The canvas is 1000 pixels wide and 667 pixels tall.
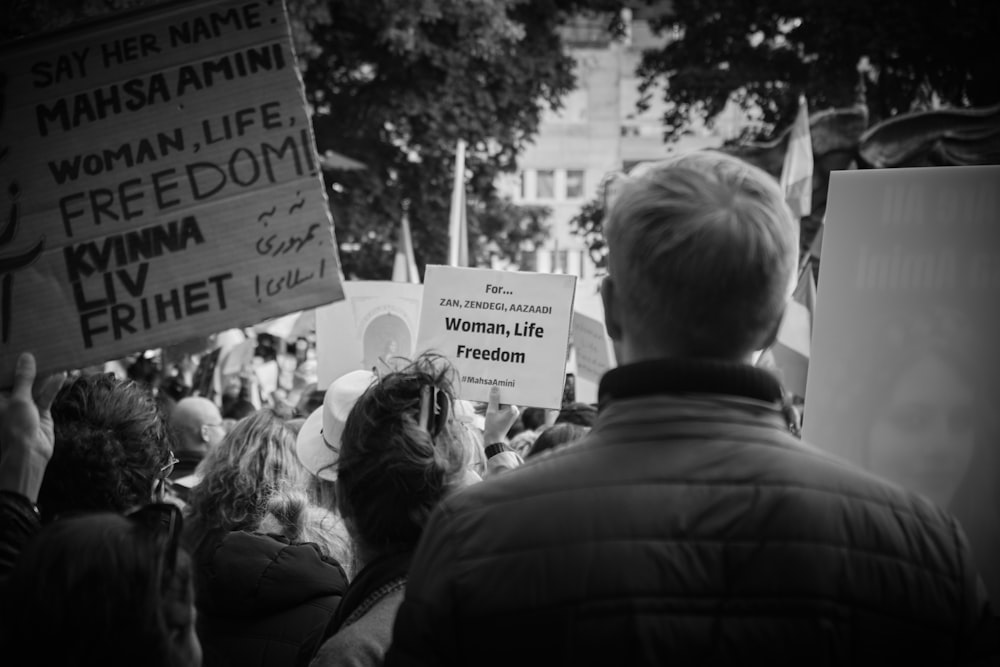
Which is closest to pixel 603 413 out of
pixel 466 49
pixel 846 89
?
pixel 466 49

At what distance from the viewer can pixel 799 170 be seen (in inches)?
368

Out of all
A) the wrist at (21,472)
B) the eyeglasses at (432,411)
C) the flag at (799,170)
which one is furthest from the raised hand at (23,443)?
the flag at (799,170)

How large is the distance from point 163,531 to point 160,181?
0.98 m

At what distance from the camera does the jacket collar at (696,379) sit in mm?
1619

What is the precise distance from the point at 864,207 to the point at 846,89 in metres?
16.1

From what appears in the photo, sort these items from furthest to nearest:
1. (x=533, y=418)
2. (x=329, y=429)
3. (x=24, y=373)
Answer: (x=533, y=418), (x=329, y=429), (x=24, y=373)

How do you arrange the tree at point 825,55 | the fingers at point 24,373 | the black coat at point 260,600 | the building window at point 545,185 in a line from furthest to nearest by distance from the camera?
the building window at point 545,185 < the tree at point 825,55 < the black coat at point 260,600 < the fingers at point 24,373

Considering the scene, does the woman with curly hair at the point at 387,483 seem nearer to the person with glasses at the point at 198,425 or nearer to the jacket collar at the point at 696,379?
the jacket collar at the point at 696,379

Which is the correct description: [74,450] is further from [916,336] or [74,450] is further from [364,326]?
[364,326]

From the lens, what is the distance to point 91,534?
68.2 inches

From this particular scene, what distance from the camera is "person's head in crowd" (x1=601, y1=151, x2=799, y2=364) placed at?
163cm

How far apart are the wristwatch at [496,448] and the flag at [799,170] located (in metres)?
5.68

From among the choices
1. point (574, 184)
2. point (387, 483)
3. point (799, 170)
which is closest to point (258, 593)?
point (387, 483)

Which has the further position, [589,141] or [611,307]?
[589,141]
